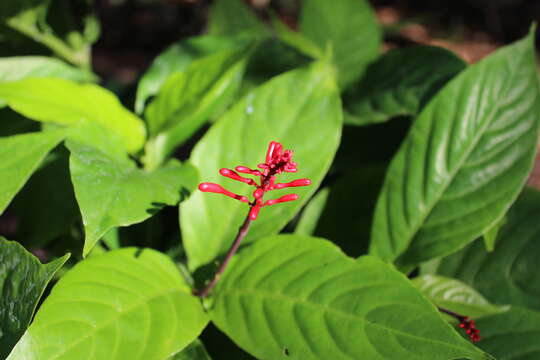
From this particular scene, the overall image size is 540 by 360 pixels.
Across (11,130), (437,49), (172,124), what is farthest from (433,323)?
(11,130)

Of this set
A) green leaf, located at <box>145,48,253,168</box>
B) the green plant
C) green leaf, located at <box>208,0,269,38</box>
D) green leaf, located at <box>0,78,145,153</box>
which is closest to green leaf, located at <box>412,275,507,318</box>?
the green plant

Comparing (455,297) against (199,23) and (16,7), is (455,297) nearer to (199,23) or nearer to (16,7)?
(16,7)

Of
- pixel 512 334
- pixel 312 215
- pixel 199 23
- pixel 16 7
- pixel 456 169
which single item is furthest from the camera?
pixel 199 23

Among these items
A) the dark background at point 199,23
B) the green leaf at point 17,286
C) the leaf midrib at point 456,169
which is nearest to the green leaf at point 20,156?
the green leaf at point 17,286

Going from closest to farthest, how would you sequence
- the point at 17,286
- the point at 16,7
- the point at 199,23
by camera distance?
the point at 17,286 < the point at 16,7 < the point at 199,23

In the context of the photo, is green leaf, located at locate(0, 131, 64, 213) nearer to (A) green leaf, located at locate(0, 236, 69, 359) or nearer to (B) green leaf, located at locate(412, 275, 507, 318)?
(A) green leaf, located at locate(0, 236, 69, 359)

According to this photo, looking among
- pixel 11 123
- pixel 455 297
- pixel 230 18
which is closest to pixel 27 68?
pixel 11 123

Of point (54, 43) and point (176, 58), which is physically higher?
point (176, 58)
